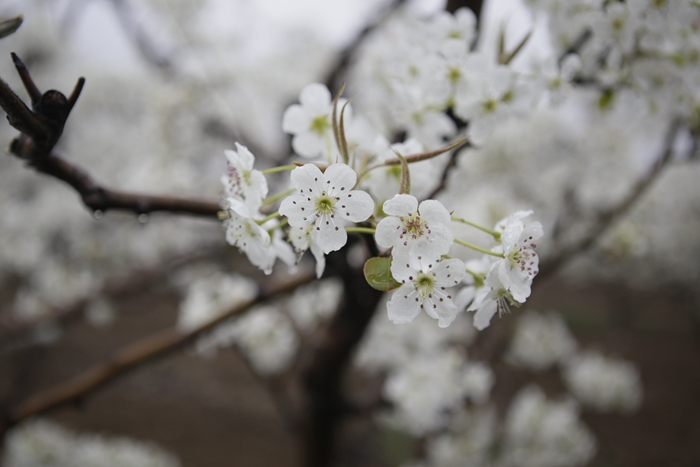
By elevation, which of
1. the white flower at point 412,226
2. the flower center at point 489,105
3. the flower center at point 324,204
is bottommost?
the flower center at point 489,105

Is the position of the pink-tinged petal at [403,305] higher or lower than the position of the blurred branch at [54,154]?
lower

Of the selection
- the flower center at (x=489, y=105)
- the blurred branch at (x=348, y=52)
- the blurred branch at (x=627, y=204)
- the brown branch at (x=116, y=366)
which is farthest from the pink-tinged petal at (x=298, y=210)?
the blurred branch at (x=348, y=52)

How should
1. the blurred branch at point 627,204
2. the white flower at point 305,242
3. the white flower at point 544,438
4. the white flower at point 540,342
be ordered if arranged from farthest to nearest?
the white flower at point 540,342, the white flower at point 544,438, the blurred branch at point 627,204, the white flower at point 305,242

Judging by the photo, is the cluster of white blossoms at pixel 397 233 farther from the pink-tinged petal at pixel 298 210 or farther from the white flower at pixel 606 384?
the white flower at pixel 606 384

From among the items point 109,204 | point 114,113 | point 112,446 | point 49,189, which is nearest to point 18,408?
point 109,204

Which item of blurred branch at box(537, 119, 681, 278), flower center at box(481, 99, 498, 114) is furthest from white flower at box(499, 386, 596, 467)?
flower center at box(481, 99, 498, 114)

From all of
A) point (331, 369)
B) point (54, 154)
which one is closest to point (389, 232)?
point (54, 154)
